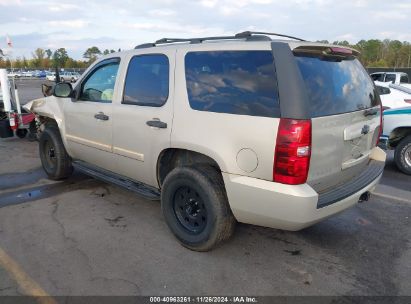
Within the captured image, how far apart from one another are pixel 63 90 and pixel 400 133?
5.83 metres

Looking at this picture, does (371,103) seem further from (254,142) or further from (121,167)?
(121,167)

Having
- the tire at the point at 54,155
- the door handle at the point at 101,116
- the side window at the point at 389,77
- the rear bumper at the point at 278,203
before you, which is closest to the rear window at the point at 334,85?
the rear bumper at the point at 278,203

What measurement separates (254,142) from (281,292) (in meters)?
1.22

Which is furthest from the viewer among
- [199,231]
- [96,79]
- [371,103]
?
[96,79]

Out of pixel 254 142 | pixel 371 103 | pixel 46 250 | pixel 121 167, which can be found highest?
pixel 371 103

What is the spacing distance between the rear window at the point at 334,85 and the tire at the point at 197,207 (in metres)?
1.08

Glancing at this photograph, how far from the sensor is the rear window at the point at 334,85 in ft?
9.81

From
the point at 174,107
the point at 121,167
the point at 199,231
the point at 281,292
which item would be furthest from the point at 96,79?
the point at 281,292

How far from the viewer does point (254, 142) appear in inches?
116

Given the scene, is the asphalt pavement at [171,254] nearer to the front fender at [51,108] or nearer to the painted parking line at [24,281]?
the painted parking line at [24,281]

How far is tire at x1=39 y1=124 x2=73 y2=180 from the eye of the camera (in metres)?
5.47

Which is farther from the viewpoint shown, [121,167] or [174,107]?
[121,167]

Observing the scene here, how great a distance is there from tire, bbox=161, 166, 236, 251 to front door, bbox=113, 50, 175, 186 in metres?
0.38

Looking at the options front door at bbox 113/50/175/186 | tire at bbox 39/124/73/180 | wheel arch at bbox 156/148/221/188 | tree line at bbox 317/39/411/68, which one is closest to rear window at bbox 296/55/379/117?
wheel arch at bbox 156/148/221/188
